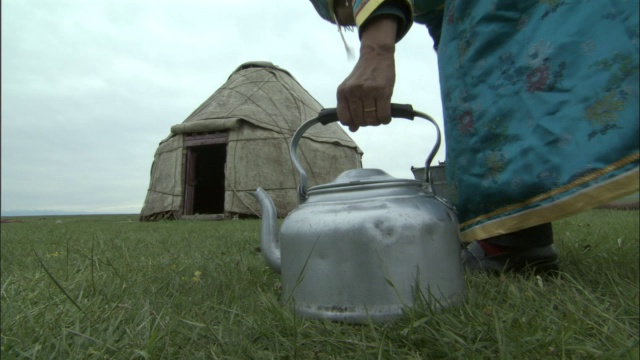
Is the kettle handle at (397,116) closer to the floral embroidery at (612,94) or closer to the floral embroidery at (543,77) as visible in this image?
the floral embroidery at (543,77)

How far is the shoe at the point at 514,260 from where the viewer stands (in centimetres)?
137

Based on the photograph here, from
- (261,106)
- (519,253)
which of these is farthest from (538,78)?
(261,106)

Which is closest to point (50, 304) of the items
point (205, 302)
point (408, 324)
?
point (205, 302)

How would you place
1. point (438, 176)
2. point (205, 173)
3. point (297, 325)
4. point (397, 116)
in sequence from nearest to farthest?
point (297, 325) < point (397, 116) < point (438, 176) < point (205, 173)

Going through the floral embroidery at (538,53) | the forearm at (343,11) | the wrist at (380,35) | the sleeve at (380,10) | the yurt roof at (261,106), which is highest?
the yurt roof at (261,106)

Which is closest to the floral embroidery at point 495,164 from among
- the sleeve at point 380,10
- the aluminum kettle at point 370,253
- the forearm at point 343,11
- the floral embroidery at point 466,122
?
the floral embroidery at point 466,122

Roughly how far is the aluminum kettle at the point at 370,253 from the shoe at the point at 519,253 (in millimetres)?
451

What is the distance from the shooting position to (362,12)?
116 cm

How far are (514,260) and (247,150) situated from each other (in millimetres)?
6422

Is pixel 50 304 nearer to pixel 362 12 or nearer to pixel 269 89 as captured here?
pixel 362 12

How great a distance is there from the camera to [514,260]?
4.72ft

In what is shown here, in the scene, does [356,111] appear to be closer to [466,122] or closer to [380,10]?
[380,10]

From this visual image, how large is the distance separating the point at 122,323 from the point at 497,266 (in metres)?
1.16

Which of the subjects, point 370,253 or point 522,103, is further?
point 522,103
